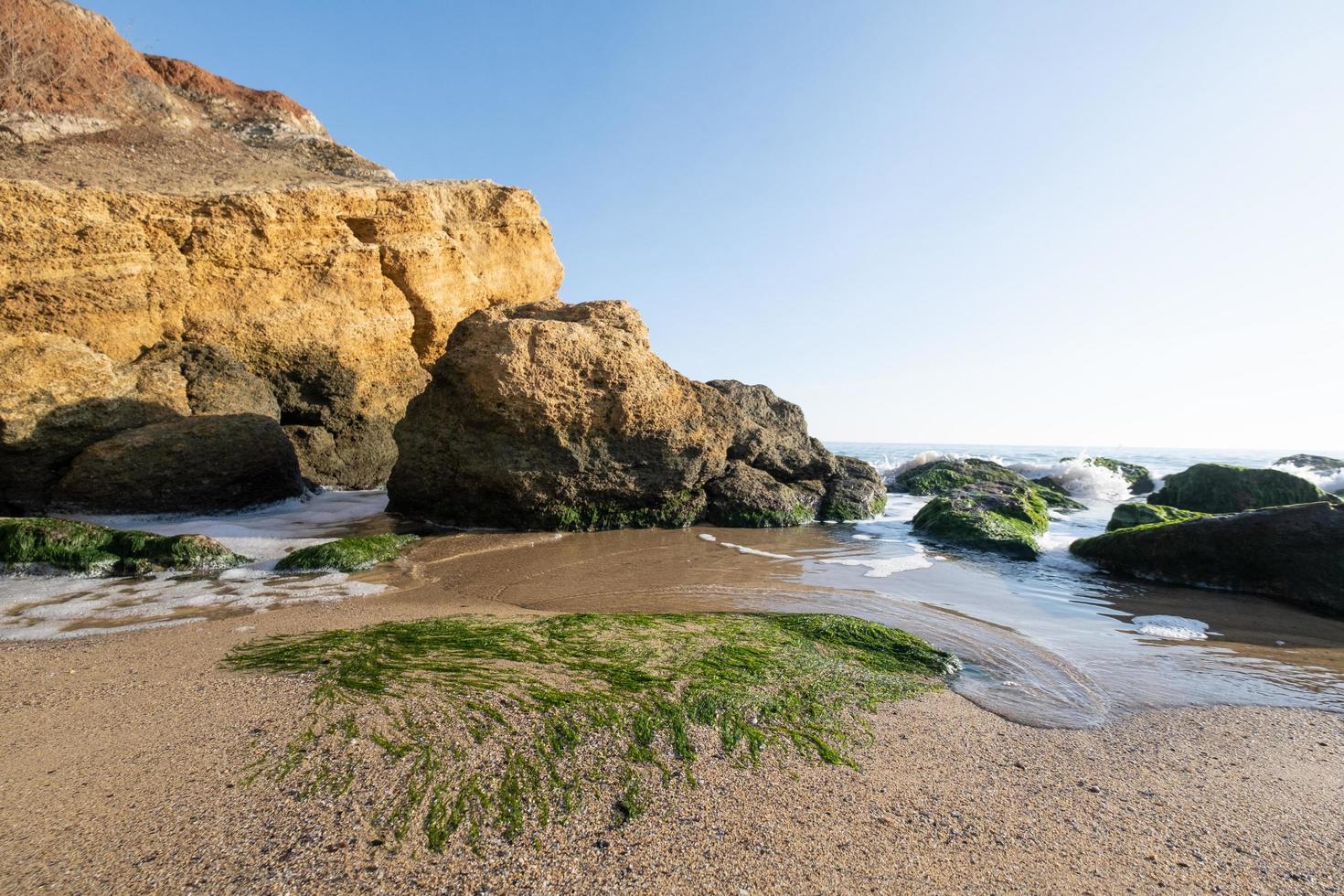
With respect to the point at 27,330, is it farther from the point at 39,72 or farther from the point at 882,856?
the point at 882,856

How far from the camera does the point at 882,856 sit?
1.99 metres

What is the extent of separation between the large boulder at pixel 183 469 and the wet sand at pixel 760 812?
564 centimetres

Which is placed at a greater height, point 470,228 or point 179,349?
point 470,228

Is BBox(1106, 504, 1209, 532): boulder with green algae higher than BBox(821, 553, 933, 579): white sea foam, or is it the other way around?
BBox(1106, 504, 1209, 532): boulder with green algae

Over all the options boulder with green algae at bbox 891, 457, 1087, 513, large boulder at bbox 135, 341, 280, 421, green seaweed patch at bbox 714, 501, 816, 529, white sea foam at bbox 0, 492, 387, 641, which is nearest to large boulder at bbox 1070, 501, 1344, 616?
green seaweed patch at bbox 714, 501, 816, 529

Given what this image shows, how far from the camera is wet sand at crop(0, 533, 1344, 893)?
186 cm

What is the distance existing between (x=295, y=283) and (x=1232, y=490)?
16.1m

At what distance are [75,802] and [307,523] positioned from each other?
648cm

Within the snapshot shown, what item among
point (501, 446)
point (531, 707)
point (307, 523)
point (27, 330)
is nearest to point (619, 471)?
point (501, 446)

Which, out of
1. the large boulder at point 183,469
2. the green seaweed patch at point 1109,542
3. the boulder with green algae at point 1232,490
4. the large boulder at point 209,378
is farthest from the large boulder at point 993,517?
the large boulder at point 209,378

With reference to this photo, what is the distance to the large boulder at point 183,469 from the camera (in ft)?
25.9

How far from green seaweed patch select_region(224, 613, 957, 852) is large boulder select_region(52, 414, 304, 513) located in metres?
5.92

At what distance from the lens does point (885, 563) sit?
23.1ft

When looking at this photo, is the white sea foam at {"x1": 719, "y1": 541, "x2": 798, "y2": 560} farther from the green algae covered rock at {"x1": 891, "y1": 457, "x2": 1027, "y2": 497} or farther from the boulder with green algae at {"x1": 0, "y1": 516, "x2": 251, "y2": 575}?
the green algae covered rock at {"x1": 891, "y1": 457, "x2": 1027, "y2": 497}
